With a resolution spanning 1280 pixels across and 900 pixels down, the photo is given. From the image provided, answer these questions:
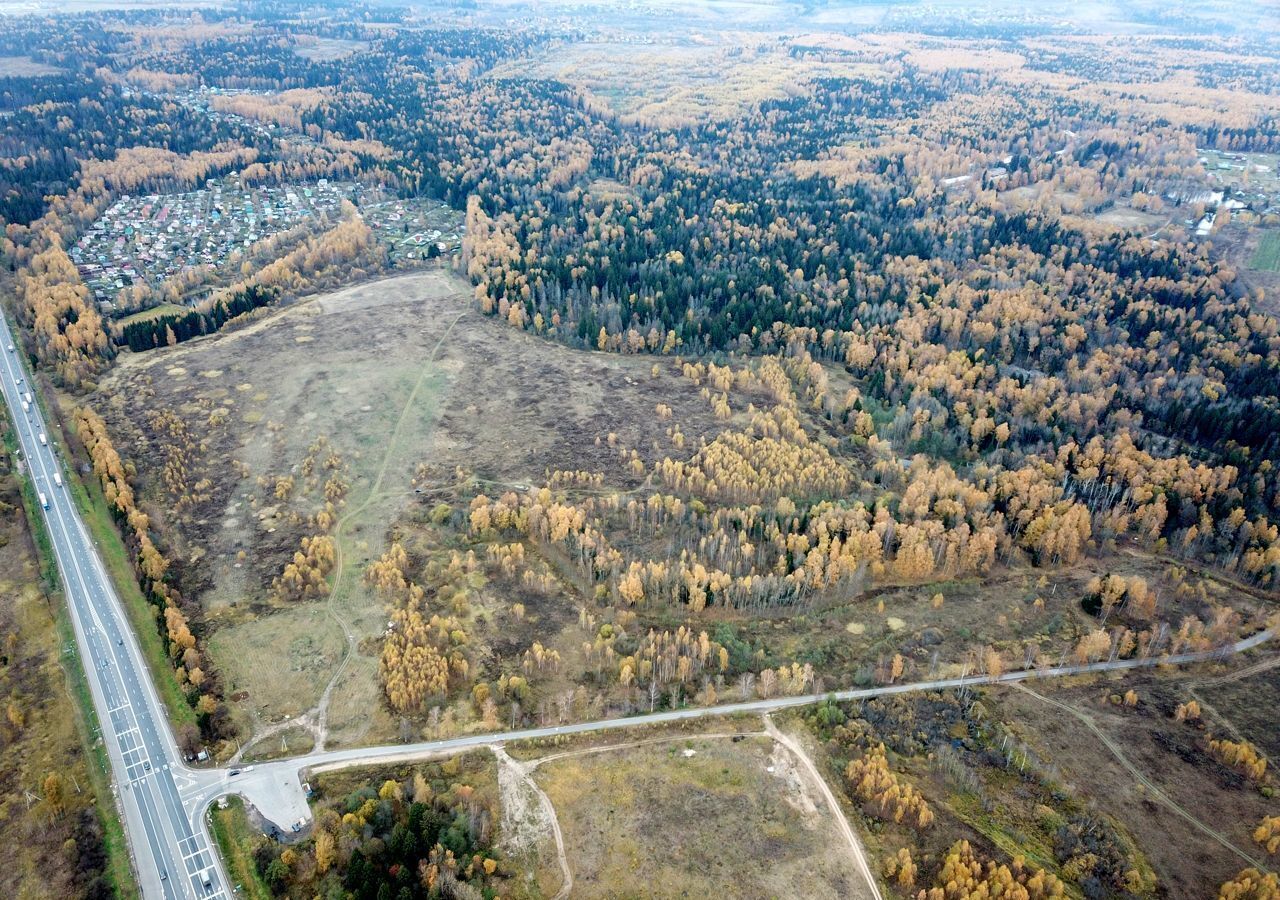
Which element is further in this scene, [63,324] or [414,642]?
[63,324]

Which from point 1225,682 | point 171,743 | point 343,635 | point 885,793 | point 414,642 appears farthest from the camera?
point 1225,682

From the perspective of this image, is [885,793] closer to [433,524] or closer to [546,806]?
[546,806]

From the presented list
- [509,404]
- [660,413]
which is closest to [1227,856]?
[660,413]

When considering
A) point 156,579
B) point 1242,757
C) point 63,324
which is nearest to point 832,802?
point 1242,757

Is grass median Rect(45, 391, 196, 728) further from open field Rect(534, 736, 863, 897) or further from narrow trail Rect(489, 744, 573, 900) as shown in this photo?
open field Rect(534, 736, 863, 897)

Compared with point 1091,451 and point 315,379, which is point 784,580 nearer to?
point 1091,451

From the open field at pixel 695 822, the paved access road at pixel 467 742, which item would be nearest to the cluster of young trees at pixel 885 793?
the open field at pixel 695 822
